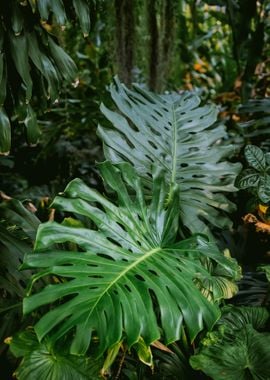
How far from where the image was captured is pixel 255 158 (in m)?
1.22

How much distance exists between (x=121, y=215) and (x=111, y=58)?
4.64ft

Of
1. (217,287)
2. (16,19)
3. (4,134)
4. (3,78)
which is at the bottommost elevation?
(217,287)

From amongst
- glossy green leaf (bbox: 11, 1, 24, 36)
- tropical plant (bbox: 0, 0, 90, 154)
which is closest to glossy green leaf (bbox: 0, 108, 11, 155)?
tropical plant (bbox: 0, 0, 90, 154)

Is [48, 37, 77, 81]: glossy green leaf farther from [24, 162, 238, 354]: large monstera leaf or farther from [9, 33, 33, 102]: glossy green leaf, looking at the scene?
[24, 162, 238, 354]: large monstera leaf

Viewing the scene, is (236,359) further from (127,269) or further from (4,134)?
(4,134)

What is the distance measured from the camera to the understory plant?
2.31ft

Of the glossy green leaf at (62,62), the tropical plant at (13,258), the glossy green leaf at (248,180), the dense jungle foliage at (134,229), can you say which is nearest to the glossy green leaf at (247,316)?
the dense jungle foliage at (134,229)

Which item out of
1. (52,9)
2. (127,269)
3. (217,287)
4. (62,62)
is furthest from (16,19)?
(217,287)

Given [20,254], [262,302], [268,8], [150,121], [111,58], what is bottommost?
[262,302]

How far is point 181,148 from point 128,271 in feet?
2.25

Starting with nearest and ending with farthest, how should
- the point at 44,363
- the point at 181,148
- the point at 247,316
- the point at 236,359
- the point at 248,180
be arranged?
the point at 44,363, the point at 236,359, the point at 247,316, the point at 248,180, the point at 181,148

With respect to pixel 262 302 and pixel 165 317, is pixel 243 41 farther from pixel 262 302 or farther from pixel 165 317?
pixel 165 317

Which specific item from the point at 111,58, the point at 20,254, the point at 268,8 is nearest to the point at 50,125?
the point at 111,58

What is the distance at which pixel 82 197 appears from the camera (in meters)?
0.91
